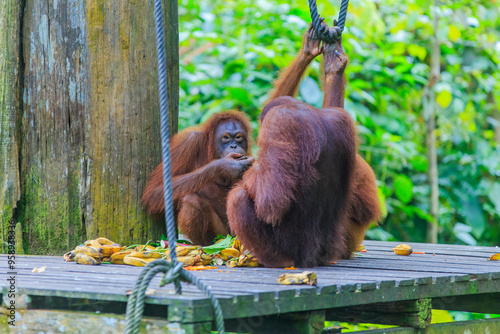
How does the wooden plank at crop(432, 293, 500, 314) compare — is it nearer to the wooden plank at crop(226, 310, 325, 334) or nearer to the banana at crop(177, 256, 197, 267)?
the wooden plank at crop(226, 310, 325, 334)

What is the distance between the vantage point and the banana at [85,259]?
2947mm

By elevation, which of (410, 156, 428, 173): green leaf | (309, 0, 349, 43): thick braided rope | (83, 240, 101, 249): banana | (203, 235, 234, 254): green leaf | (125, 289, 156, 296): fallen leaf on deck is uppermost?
(309, 0, 349, 43): thick braided rope

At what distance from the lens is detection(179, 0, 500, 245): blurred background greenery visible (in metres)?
6.41

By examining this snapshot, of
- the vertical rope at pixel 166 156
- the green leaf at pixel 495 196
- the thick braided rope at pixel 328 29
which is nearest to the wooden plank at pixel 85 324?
the vertical rope at pixel 166 156

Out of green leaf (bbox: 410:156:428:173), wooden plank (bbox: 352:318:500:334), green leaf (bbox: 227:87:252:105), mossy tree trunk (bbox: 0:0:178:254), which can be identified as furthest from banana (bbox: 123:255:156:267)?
green leaf (bbox: 410:156:428:173)

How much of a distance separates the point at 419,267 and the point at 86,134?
2017mm

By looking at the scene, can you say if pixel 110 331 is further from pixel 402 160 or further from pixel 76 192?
pixel 402 160

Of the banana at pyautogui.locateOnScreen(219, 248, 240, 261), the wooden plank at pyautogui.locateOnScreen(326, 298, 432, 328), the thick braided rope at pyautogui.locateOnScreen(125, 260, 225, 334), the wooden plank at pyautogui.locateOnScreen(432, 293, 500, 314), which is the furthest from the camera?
the wooden plank at pyautogui.locateOnScreen(432, 293, 500, 314)

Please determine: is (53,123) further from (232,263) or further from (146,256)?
(232,263)

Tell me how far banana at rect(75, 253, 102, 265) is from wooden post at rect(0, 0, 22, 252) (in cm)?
79

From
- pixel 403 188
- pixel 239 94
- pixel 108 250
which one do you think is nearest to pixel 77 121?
pixel 108 250

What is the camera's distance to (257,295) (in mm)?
2012

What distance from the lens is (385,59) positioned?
684 centimetres

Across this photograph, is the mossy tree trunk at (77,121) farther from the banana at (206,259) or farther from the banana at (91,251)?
the banana at (206,259)
